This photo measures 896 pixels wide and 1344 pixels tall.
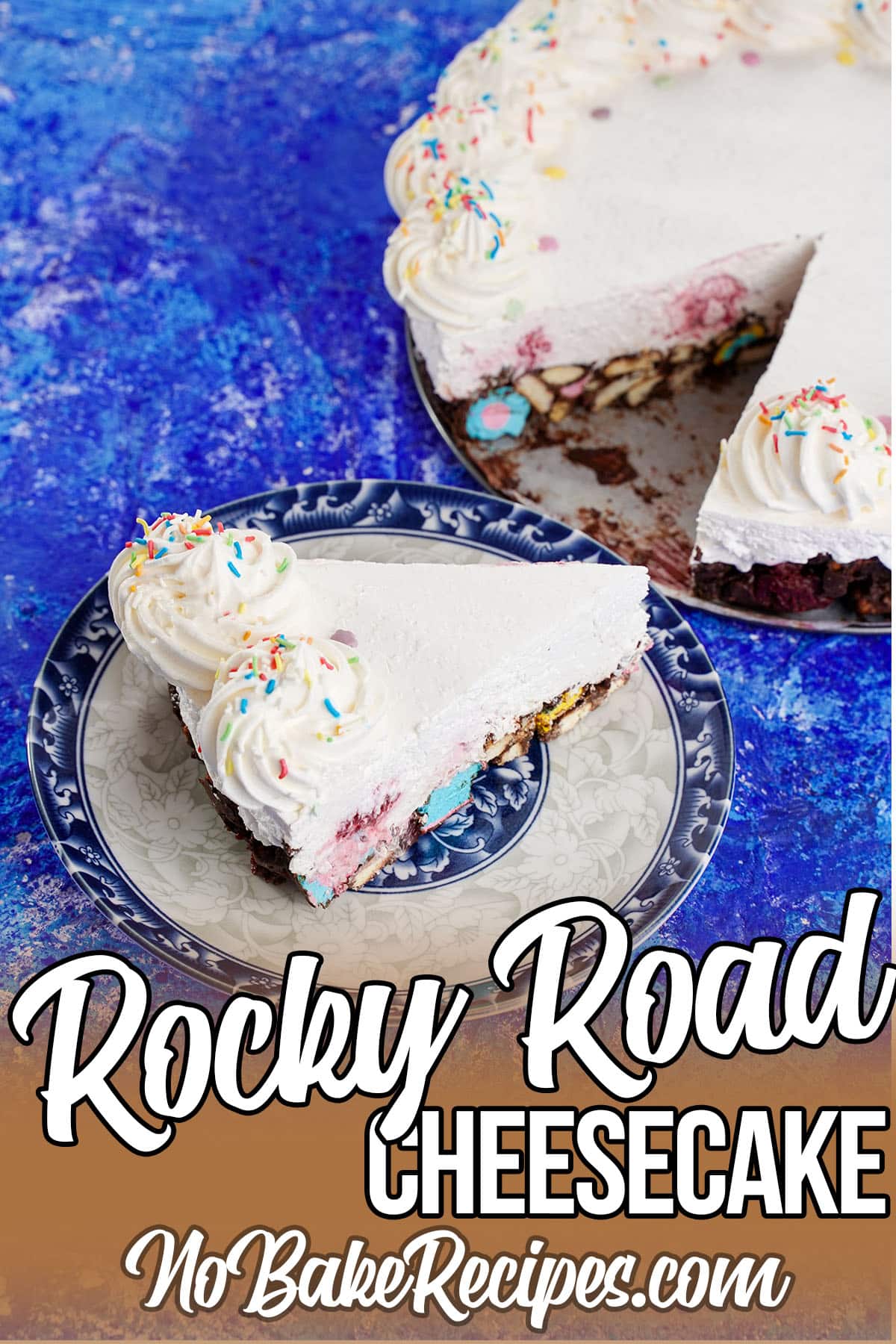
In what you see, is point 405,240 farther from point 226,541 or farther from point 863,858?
point 863,858

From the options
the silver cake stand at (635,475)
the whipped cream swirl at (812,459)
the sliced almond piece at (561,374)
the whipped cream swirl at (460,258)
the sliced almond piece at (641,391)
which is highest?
the whipped cream swirl at (460,258)

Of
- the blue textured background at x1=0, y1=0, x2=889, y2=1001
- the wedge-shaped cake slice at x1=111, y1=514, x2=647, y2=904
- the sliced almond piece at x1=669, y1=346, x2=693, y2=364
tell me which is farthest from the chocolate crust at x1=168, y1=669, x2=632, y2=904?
the sliced almond piece at x1=669, y1=346, x2=693, y2=364

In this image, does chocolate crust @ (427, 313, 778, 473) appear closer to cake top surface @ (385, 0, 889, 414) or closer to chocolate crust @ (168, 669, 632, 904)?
cake top surface @ (385, 0, 889, 414)

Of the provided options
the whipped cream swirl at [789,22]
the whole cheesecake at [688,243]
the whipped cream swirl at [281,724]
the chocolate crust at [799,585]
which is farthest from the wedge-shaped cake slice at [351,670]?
the whipped cream swirl at [789,22]

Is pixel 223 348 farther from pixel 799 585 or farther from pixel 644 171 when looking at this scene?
pixel 799 585

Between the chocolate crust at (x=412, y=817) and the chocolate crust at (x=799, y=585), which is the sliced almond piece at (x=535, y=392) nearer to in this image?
the chocolate crust at (x=799, y=585)

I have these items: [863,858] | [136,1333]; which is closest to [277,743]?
[136,1333]

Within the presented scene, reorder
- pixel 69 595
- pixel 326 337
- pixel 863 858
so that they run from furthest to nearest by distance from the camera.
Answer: pixel 326 337 → pixel 69 595 → pixel 863 858
